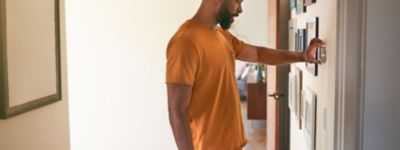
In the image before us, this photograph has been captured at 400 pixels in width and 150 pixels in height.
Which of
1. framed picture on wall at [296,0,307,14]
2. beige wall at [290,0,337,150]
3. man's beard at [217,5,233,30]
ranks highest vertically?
framed picture on wall at [296,0,307,14]

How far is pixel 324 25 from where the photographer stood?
1862mm

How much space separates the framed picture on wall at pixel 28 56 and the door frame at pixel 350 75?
971 mm

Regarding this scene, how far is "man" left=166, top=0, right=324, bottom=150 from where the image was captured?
1963mm

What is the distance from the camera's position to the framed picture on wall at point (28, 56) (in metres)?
1.31

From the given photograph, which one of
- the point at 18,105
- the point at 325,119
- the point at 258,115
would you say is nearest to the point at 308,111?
the point at 325,119

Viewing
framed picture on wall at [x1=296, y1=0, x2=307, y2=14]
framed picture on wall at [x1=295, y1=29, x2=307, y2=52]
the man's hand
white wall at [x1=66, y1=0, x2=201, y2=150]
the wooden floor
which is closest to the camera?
the man's hand

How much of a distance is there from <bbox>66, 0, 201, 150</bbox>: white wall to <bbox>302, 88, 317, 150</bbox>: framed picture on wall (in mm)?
1591

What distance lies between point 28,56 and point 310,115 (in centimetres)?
130

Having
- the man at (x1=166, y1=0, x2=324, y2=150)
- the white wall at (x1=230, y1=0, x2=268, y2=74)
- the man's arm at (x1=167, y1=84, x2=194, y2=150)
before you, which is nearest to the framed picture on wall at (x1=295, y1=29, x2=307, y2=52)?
the man at (x1=166, y1=0, x2=324, y2=150)

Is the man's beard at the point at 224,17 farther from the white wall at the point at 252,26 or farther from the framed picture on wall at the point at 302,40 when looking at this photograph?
the white wall at the point at 252,26

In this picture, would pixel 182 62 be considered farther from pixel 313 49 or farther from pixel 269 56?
pixel 269 56

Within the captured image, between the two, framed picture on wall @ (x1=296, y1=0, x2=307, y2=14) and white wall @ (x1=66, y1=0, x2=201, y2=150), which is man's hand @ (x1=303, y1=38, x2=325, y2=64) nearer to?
framed picture on wall @ (x1=296, y1=0, x2=307, y2=14)

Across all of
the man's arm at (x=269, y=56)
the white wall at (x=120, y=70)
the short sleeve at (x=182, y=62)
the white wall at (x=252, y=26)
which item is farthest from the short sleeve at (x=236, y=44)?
the white wall at (x=252, y=26)

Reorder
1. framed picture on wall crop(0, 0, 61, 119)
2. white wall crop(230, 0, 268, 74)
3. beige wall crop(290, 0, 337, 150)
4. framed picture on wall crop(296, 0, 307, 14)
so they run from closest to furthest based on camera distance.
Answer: framed picture on wall crop(0, 0, 61, 119)
beige wall crop(290, 0, 337, 150)
framed picture on wall crop(296, 0, 307, 14)
white wall crop(230, 0, 268, 74)
